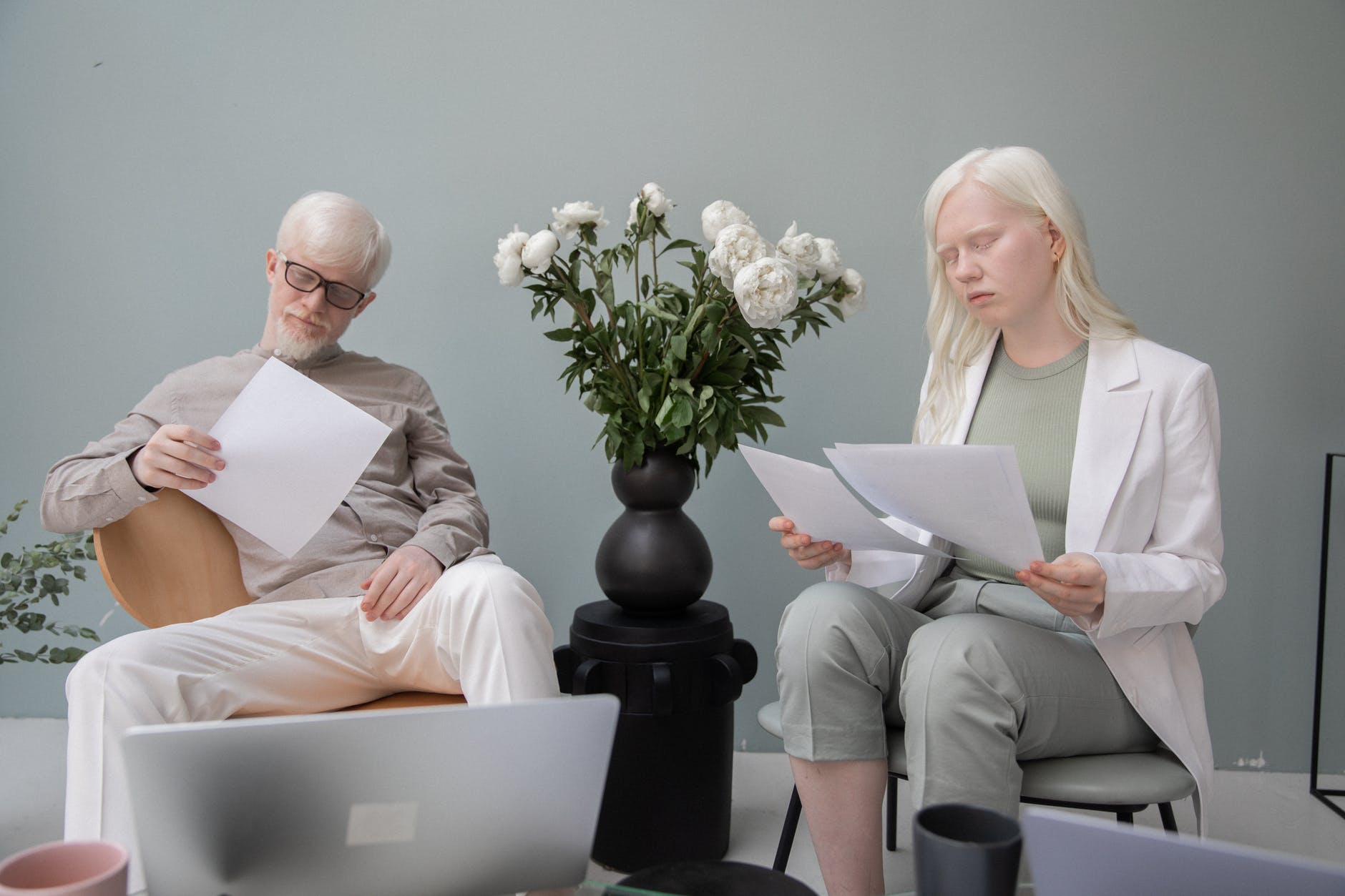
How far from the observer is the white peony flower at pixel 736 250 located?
1.66 m

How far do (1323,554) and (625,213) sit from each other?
1.80m

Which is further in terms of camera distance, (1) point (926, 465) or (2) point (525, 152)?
(2) point (525, 152)

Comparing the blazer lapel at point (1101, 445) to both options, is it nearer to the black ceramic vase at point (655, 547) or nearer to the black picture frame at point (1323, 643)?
the black ceramic vase at point (655, 547)

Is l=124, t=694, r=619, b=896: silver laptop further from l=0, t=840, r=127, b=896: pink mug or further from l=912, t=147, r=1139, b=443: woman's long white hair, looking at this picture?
l=912, t=147, r=1139, b=443: woman's long white hair

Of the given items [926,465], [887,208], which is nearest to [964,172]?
[926,465]

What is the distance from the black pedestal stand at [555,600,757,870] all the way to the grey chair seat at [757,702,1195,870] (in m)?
0.46

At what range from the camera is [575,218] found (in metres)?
1.83

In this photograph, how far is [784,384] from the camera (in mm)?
2436

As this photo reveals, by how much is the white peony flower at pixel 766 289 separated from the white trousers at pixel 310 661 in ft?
1.94

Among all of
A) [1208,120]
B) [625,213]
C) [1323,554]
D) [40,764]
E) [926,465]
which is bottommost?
[40,764]

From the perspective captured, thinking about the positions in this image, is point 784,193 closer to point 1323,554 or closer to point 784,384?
point 784,384

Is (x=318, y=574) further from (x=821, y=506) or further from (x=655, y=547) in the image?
(x=821, y=506)

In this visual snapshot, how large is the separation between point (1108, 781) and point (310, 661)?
119cm

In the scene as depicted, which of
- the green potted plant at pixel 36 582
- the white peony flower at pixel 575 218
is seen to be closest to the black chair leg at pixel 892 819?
the white peony flower at pixel 575 218
